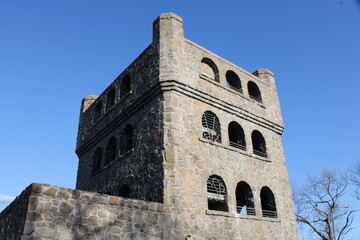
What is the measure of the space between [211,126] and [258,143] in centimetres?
333

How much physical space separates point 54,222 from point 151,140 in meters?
4.72

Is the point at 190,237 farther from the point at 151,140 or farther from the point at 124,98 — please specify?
the point at 124,98

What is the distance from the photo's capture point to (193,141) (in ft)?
39.4

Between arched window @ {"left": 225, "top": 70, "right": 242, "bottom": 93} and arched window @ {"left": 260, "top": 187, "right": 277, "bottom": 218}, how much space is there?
4.95m

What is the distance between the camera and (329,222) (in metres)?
24.2

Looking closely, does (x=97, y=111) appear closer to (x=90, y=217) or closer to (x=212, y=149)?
(x=212, y=149)

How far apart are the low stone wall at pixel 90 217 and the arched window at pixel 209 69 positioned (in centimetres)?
720

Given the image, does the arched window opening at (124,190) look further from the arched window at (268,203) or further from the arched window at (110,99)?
the arched window at (268,203)

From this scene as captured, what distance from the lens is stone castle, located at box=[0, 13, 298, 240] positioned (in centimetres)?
897

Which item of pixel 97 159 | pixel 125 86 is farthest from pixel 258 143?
pixel 97 159

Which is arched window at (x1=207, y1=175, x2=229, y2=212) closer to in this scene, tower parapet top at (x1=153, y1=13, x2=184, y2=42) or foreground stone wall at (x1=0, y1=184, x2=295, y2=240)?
foreground stone wall at (x1=0, y1=184, x2=295, y2=240)

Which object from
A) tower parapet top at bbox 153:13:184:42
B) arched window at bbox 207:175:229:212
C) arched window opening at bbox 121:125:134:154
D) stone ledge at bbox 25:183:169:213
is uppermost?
tower parapet top at bbox 153:13:184:42

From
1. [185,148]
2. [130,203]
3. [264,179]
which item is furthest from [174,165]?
[264,179]

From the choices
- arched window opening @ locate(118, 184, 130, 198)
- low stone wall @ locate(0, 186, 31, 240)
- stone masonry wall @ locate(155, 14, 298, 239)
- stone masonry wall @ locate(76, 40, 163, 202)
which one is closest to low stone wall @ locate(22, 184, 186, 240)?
low stone wall @ locate(0, 186, 31, 240)
